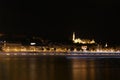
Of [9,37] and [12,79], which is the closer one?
[12,79]

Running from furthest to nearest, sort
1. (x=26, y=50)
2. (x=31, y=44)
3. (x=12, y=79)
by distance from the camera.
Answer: (x=31, y=44), (x=26, y=50), (x=12, y=79)

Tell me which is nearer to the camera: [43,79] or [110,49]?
[43,79]

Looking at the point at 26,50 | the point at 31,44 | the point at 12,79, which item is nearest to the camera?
the point at 12,79

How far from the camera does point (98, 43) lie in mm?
143625

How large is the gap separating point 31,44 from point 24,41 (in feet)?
20.3

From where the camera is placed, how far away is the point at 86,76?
48406mm

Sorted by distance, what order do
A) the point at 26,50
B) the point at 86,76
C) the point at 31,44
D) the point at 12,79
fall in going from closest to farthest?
the point at 12,79 → the point at 86,76 → the point at 26,50 → the point at 31,44

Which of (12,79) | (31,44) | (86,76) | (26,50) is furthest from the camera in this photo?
(31,44)

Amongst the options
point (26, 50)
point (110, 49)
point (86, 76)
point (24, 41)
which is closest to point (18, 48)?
point (26, 50)

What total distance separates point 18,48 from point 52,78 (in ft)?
280

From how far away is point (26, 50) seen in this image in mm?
127750

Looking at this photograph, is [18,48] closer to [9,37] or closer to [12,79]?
[9,37]

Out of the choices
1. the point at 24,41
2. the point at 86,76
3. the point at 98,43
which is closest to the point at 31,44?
the point at 24,41

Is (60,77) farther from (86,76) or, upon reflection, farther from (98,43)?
(98,43)
